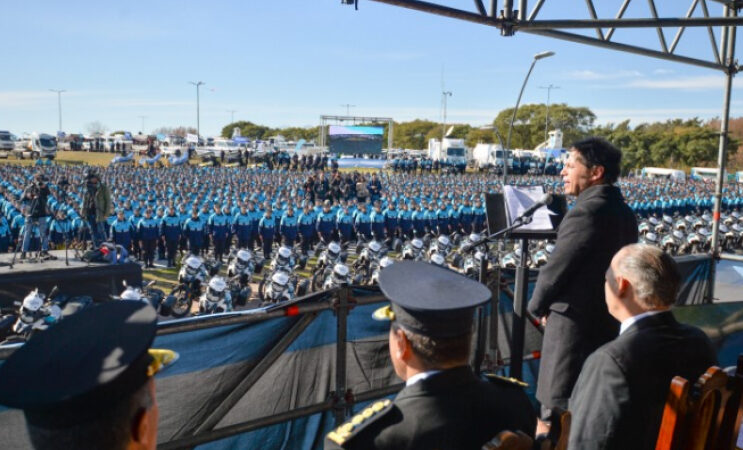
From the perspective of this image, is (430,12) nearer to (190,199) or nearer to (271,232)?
(271,232)

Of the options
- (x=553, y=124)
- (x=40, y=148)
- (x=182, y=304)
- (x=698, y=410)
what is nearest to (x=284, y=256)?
(x=182, y=304)

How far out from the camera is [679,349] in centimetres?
231

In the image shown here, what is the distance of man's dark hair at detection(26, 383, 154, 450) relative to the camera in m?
1.29

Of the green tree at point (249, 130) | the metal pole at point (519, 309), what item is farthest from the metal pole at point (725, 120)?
the green tree at point (249, 130)

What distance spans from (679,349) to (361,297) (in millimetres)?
1742

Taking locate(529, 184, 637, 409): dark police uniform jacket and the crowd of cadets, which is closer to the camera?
locate(529, 184, 637, 409): dark police uniform jacket

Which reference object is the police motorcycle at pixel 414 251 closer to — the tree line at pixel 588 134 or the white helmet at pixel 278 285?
the white helmet at pixel 278 285

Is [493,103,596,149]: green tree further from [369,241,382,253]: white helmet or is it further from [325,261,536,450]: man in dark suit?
[325,261,536,450]: man in dark suit

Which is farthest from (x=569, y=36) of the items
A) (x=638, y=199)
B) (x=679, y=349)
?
(x=638, y=199)

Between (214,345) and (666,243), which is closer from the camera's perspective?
(214,345)

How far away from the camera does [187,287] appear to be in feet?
40.2

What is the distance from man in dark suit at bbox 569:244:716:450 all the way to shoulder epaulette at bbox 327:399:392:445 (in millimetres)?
981

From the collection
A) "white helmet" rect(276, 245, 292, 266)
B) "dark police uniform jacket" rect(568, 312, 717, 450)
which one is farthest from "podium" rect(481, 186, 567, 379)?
"white helmet" rect(276, 245, 292, 266)

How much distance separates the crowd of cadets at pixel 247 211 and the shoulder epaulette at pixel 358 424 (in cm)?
1551
